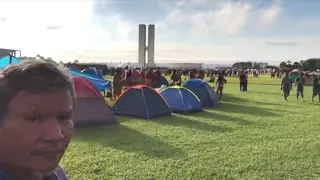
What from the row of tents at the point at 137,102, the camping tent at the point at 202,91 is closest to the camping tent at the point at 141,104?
the row of tents at the point at 137,102

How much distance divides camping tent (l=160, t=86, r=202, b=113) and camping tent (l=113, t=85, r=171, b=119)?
0.90 meters

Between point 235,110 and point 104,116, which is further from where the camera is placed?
point 235,110

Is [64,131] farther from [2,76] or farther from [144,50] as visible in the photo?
[144,50]

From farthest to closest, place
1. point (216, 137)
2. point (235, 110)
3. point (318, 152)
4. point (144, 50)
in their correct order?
point (144, 50) → point (235, 110) → point (216, 137) → point (318, 152)

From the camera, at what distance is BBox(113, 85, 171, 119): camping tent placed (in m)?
11.4

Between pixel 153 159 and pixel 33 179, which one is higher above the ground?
pixel 33 179

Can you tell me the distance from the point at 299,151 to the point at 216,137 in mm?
1981

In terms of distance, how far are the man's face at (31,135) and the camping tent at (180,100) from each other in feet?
39.0

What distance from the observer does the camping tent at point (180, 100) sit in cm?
1304

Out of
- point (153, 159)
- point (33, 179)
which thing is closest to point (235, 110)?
point (153, 159)

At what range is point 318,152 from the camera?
747 cm

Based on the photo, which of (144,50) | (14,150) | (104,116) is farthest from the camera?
(144,50)

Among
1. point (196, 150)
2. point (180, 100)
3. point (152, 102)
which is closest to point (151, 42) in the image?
point (180, 100)

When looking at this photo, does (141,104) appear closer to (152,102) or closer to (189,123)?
(152,102)
